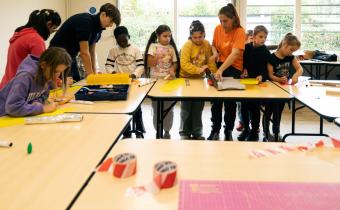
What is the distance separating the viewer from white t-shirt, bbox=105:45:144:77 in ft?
11.0

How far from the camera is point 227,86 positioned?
8.80 ft

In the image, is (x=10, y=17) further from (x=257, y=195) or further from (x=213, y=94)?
(x=257, y=195)

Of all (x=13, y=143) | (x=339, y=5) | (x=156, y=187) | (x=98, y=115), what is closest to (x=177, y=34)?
(x=339, y=5)

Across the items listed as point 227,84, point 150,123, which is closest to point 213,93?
point 227,84

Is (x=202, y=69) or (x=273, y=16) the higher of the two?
(x=273, y=16)

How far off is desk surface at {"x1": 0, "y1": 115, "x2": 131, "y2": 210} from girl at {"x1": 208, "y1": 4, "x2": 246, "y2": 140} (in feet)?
4.65

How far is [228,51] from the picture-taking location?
3.06 metres

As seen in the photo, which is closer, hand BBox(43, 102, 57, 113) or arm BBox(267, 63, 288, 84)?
hand BBox(43, 102, 57, 113)

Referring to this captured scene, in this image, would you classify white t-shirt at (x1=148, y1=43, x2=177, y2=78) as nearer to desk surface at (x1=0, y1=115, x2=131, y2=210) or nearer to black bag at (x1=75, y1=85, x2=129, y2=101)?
black bag at (x1=75, y1=85, x2=129, y2=101)

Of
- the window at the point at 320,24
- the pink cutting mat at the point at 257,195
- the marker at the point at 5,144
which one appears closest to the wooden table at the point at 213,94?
the marker at the point at 5,144

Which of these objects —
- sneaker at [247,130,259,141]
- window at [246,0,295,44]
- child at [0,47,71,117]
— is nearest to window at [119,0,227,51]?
window at [246,0,295,44]

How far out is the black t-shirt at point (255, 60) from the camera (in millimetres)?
3188

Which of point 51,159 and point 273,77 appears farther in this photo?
point 273,77

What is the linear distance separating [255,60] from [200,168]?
222 centimetres
